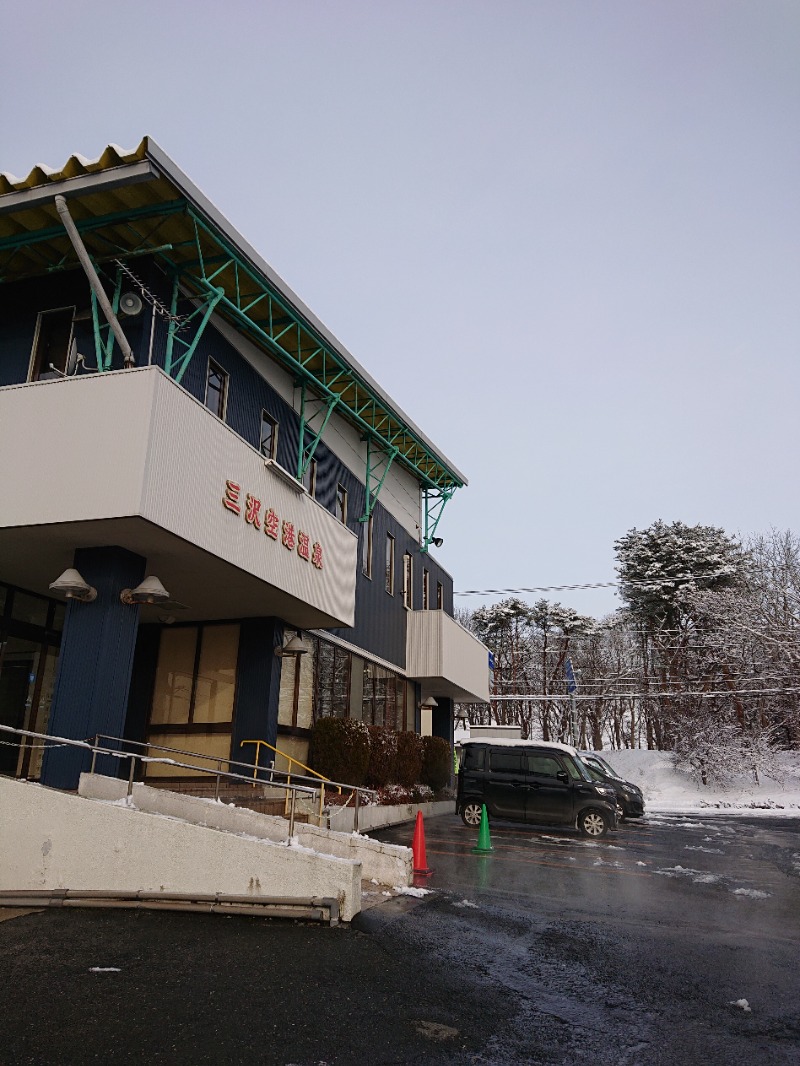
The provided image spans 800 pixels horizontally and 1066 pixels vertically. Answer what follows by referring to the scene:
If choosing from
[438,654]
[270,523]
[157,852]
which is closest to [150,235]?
[270,523]

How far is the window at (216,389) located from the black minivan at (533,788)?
9633 millimetres

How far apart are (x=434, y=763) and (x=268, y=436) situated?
37.9ft

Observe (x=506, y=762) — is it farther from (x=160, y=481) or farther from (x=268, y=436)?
(x=160, y=481)

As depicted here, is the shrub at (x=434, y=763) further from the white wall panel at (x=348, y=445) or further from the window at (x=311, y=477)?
the window at (x=311, y=477)

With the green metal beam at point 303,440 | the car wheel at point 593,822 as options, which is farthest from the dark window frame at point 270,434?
the car wheel at point 593,822

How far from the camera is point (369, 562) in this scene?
2181 centimetres

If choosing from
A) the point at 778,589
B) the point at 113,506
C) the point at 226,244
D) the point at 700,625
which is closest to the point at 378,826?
the point at 113,506

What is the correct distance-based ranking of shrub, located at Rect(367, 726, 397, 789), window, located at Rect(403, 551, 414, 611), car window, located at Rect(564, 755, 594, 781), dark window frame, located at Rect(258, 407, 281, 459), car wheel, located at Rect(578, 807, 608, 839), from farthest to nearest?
window, located at Rect(403, 551, 414, 611) < shrub, located at Rect(367, 726, 397, 789) < car window, located at Rect(564, 755, 594, 781) < dark window frame, located at Rect(258, 407, 281, 459) < car wheel, located at Rect(578, 807, 608, 839)

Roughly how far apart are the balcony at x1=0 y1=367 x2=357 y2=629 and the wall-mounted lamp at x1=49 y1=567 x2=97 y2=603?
567 mm

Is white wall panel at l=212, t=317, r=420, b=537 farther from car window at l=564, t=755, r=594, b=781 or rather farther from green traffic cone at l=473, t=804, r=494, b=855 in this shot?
green traffic cone at l=473, t=804, r=494, b=855

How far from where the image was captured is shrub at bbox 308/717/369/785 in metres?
16.9

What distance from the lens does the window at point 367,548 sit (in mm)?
21469

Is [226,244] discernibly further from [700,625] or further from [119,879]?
[700,625]

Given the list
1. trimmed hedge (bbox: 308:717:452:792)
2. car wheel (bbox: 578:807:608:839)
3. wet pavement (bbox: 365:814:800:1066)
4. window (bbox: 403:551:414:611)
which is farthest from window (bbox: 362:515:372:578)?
wet pavement (bbox: 365:814:800:1066)
